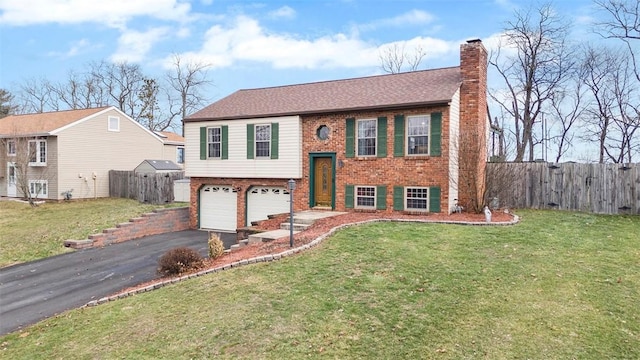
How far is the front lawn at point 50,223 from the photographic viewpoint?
44.1 ft

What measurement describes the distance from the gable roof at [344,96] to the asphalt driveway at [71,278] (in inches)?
223

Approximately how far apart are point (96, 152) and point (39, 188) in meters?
3.51

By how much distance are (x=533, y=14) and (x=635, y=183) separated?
50.1 ft

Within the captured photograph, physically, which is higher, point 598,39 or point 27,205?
point 598,39

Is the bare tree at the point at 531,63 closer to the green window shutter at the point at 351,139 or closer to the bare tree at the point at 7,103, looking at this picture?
the green window shutter at the point at 351,139

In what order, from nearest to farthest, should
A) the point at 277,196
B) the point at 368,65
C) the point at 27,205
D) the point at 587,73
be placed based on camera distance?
the point at 277,196
the point at 27,205
the point at 587,73
the point at 368,65

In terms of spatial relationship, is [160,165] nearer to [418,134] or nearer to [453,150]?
[418,134]

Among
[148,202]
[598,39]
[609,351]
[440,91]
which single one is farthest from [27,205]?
[598,39]

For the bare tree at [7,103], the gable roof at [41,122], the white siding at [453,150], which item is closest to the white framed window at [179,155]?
the gable roof at [41,122]

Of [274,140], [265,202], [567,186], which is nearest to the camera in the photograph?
[567,186]

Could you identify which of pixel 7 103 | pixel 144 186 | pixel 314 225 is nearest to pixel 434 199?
pixel 314 225

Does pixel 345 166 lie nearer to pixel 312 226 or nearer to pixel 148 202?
pixel 312 226

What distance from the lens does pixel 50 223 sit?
55.3 ft

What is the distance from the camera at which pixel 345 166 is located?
48.0 ft
